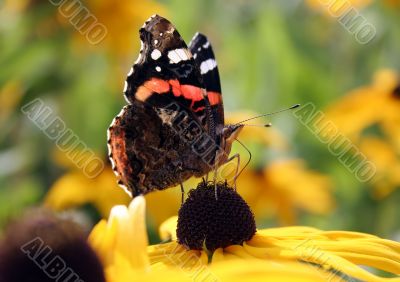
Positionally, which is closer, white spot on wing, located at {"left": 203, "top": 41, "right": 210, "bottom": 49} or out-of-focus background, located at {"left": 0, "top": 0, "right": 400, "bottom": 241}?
white spot on wing, located at {"left": 203, "top": 41, "right": 210, "bottom": 49}

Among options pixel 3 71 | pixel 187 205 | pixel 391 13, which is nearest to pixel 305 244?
pixel 187 205

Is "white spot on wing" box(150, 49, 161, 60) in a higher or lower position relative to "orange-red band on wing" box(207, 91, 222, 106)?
lower

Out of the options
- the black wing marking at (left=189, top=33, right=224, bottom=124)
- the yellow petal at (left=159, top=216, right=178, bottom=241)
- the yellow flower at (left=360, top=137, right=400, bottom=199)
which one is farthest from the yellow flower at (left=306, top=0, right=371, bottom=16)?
the yellow petal at (left=159, top=216, right=178, bottom=241)

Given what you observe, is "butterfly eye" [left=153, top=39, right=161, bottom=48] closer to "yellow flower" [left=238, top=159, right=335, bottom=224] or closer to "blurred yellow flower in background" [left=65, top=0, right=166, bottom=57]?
"yellow flower" [left=238, top=159, right=335, bottom=224]

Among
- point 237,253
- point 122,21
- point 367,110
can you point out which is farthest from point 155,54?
point 122,21

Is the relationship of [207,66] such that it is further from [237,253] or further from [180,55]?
[237,253]

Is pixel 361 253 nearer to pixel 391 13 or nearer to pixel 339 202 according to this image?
pixel 339 202
